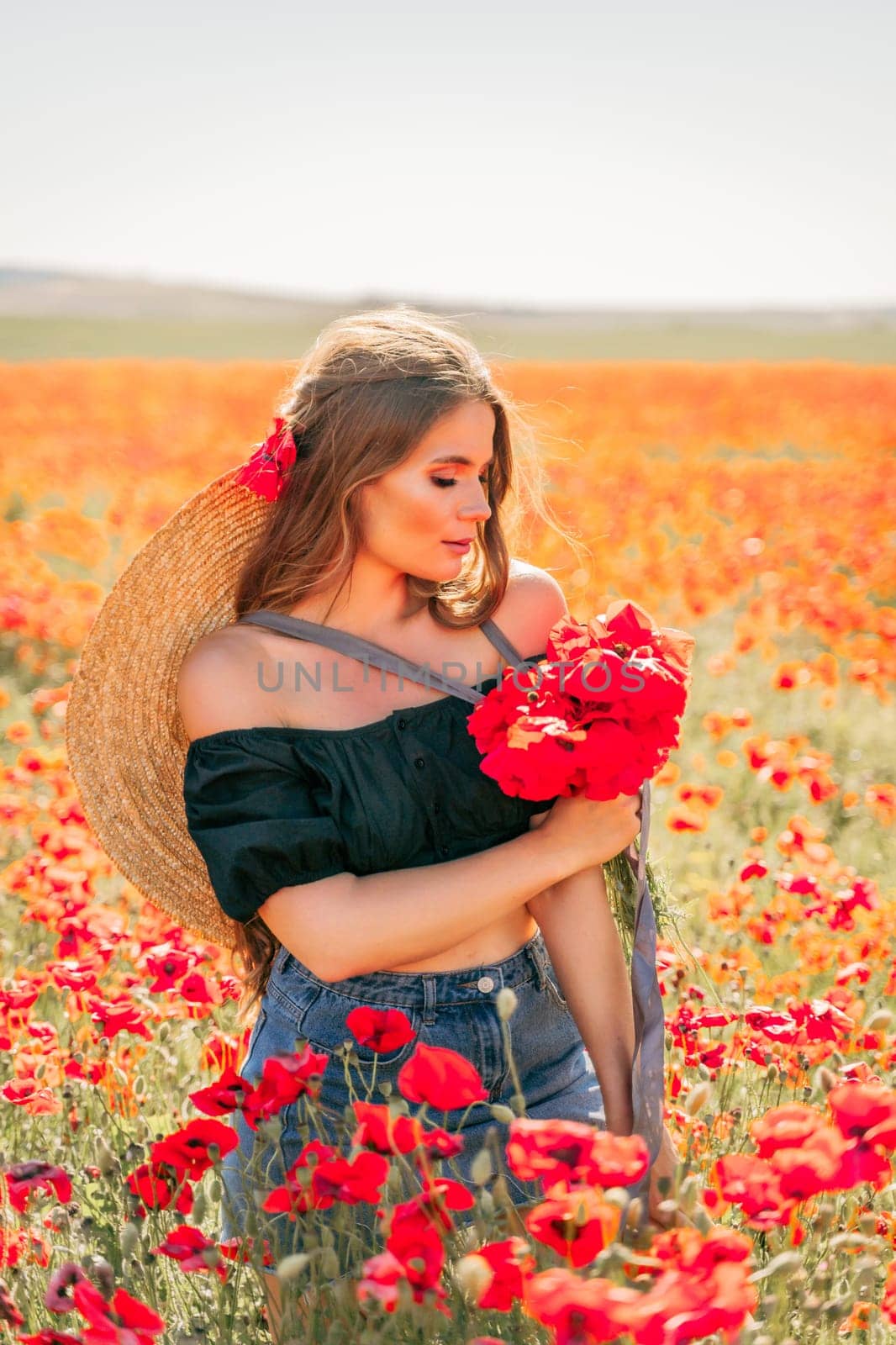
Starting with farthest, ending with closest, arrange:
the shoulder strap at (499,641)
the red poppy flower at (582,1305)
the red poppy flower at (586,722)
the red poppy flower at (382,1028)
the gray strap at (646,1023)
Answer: the shoulder strap at (499,641) → the gray strap at (646,1023) → the red poppy flower at (586,722) → the red poppy flower at (382,1028) → the red poppy flower at (582,1305)

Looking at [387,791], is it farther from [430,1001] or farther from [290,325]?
[290,325]

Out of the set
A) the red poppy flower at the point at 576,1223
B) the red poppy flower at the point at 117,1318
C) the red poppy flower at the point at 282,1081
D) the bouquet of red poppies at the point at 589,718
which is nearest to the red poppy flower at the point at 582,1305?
the red poppy flower at the point at 576,1223

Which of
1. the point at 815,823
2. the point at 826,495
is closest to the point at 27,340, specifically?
the point at 826,495

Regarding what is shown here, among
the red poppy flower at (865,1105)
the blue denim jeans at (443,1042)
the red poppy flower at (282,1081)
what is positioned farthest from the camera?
the blue denim jeans at (443,1042)

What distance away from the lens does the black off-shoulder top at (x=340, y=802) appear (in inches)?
88.6

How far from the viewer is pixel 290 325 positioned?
52250mm

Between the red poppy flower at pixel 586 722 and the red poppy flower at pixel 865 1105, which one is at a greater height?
the red poppy flower at pixel 586 722

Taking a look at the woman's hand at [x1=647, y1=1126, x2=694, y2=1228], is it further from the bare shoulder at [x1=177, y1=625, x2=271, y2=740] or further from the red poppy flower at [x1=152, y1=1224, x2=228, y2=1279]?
the bare shoulder at [x1=177, y1=625, x2=271, y2=740]

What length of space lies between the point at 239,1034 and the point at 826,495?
6.96m

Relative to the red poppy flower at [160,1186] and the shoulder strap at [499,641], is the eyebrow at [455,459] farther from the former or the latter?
the red poppy flower at [160,1186]

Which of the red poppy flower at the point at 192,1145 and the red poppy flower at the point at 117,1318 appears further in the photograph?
the red poppy flower at the point at 192,1145

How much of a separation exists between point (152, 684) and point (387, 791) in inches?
24.1

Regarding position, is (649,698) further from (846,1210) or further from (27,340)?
(27,340)

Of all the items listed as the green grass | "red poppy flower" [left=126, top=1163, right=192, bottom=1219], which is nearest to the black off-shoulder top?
"red poppy flower" [left=126, top=1163, right=192, bottom=1219]
